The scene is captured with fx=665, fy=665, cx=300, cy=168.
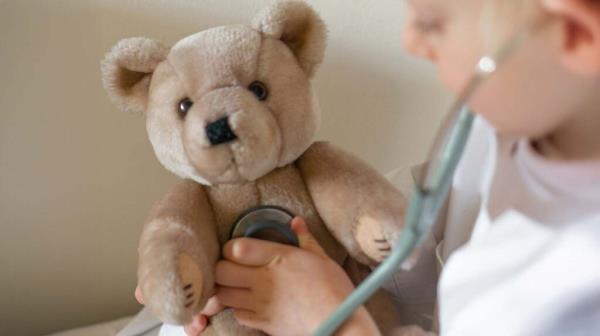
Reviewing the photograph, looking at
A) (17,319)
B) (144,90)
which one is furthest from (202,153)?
(17,319)

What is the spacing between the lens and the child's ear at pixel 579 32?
34cm

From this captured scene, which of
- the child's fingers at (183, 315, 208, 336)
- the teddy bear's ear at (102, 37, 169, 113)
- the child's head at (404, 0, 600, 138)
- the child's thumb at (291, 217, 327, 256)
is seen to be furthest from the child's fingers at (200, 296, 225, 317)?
the child's head at (404, 0, 600, 138)

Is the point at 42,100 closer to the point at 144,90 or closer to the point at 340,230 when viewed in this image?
the point at 144,90

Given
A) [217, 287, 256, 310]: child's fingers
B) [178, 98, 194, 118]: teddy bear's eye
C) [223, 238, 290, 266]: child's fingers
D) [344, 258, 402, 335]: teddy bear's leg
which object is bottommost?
[344, 258, 402, 335]: teddy bear's leg

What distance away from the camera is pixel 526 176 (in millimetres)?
493

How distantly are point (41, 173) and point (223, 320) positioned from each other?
14.2 inches

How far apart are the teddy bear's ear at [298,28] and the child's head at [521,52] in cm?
27

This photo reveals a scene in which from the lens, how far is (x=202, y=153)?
0.64 m

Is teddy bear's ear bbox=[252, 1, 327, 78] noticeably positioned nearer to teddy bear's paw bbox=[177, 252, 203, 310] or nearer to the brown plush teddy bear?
the brown plush teddy bear

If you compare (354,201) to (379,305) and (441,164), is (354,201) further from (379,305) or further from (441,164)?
(441,164)

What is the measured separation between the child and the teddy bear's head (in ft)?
0.33

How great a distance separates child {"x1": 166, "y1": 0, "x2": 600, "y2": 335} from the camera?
1.21 feet

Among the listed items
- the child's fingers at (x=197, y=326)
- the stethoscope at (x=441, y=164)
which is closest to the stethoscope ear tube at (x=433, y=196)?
the stethoscope at (x=441, y=164)

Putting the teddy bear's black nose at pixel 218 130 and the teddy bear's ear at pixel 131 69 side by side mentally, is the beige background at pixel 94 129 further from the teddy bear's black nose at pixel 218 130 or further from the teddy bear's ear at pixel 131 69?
the teddy bear's black nose at pixel 218 130
